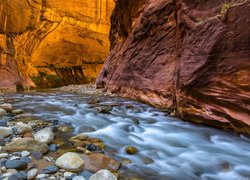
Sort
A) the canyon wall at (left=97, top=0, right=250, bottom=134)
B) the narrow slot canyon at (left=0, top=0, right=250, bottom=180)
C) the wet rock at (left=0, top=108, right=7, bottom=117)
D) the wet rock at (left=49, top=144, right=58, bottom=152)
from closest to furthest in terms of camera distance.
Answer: the narrow slot canyon at (left=0, top=0, right=250, bottom=180), the wet rock at (left=49, top=144, right=58, bottom=152), the canyon wall at (left=97, top=0, right=250, bottom=134), the wet rock at (left=0, top=108, right=7, bottom=117)

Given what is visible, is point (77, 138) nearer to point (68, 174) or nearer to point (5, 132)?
point (5, 132)

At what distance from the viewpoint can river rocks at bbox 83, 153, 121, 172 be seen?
2250 mm

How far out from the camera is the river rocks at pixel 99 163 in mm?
2250

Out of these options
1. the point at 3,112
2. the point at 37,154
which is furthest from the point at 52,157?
the point at 3,112

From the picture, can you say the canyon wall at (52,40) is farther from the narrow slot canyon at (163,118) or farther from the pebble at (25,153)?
the pebble at (25,153)

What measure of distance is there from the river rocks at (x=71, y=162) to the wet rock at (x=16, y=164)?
0.96ft

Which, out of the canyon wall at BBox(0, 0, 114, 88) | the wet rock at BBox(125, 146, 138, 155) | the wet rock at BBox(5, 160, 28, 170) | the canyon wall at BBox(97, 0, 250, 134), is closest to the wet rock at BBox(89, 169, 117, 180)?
the wet rock at BBox(5, 160, 28, 170)

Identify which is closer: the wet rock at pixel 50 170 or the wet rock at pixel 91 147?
the wet rock at pixel 50 170

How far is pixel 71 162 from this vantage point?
2.21 meters

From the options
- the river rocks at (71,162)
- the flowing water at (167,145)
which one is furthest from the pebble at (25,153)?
the flowing water at (167,145)

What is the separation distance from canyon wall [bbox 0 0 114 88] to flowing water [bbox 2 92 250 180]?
463 inches

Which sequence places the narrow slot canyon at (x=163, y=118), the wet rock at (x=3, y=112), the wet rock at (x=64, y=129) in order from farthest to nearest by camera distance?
the wet rock at (x=3, y=112)
the wet rock at (x=64, y=129)
the narrow slot canyon at (x=163, y=118)

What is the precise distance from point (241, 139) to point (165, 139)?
1.13 meters

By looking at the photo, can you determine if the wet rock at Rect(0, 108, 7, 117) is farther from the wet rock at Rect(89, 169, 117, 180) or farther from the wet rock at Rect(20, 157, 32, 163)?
the wet rock at Rect(89, 169, 117, 180)
